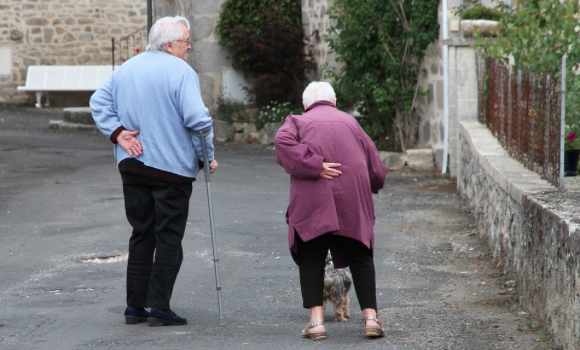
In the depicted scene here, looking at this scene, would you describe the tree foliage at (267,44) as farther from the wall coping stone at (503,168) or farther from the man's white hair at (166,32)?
the man's white hair at (166,32)

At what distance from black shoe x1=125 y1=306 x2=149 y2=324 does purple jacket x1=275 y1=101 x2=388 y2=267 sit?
3.32 feet

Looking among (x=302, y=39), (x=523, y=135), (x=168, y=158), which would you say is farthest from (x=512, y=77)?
(x=302, y=39)

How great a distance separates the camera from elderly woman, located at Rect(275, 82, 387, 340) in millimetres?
4816

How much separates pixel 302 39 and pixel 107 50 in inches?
360

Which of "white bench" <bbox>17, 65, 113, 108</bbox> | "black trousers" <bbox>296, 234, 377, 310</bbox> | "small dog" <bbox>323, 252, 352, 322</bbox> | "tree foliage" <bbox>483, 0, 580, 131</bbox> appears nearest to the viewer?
"black trousers" <bbox>296, 234, 377, 310</bbox>

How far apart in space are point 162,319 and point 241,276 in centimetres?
144

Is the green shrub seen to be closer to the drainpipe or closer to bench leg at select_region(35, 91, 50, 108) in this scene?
the drainpipe

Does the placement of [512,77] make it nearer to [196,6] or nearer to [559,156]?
[559,156]

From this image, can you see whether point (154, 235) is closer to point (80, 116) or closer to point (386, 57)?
point (386, 57)

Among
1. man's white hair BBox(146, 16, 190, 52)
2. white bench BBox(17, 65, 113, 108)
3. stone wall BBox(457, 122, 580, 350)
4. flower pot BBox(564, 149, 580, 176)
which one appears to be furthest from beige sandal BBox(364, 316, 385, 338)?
white bench BBox(17, 65, 113, 108)

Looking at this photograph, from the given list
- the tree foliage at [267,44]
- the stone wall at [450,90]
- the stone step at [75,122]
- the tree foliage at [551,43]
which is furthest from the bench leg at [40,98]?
the tree foliage at [551,43]

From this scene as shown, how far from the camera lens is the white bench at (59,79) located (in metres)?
23.4

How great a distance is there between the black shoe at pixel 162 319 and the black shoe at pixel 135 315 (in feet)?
0.28

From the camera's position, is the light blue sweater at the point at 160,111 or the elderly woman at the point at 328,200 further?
the light blue sweater at the point at 160,111
